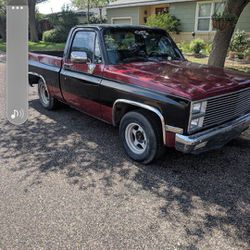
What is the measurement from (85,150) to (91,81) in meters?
1.14

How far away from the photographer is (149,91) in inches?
147

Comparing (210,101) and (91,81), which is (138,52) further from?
(210,101)

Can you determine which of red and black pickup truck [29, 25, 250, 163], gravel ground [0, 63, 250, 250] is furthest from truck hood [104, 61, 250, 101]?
gravel ground [0, 63, 250, 250]

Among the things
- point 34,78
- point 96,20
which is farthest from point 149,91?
point 96,20

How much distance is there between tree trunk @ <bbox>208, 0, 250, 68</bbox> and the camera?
26.2 ft

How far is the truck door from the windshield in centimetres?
24

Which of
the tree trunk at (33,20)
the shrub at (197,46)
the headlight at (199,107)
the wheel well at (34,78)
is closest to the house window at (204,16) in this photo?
the shrub at (197,46)

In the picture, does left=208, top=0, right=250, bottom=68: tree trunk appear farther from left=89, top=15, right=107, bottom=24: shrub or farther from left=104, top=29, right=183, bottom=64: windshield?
left=89, top=15, right=107, bottom=24: shrub

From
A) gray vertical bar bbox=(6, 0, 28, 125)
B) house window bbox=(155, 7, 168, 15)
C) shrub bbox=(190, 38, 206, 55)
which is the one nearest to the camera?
gray vertical bar bbox=(6, 0, 28, 125)

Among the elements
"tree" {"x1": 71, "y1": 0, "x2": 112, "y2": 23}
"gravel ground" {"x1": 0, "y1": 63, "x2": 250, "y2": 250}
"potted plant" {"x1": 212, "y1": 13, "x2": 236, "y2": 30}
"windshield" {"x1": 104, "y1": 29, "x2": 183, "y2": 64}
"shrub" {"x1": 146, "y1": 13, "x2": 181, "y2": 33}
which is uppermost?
"tree" {"x1": 71, "y1": 0, "x2": 112, "y2": 23}

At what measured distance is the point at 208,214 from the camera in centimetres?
311

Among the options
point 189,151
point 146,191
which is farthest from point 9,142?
point 189,151

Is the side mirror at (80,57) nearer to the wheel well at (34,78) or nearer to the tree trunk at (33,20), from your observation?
the wheel well at (34,78)

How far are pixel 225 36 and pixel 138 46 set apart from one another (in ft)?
14.2
